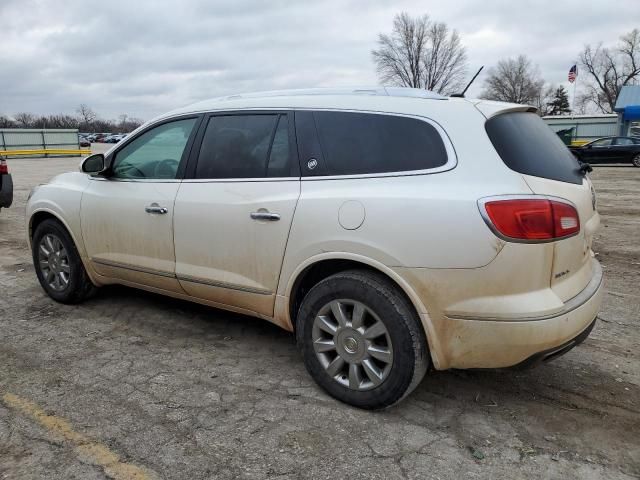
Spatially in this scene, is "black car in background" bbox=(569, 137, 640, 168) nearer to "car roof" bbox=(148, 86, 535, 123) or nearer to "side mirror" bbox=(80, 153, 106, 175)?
"car roof" bbox=(148, 86, 535, 123)

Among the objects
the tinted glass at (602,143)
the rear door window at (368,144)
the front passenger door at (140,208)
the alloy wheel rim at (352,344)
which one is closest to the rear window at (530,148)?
the rear door window at (368,144)

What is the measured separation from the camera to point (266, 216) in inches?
128

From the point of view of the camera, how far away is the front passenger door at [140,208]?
383 cm

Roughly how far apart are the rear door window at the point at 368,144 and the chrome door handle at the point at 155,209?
45.1 inches

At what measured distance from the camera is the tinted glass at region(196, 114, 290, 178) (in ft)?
11.0

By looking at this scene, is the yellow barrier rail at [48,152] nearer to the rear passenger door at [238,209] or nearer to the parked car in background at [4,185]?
the parked car in background at [4,185]

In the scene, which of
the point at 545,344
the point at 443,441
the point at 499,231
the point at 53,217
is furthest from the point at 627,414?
the point at 53,217

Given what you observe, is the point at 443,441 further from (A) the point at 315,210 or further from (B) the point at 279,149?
(B) the point at 279,149

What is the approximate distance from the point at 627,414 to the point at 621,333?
4.28 ft

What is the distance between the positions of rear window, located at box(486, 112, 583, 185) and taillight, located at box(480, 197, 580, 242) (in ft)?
0.72

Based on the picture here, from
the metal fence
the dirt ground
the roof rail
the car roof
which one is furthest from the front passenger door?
the metal fence

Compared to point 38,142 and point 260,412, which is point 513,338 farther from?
point 38,142

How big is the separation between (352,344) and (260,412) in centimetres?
Result: 63

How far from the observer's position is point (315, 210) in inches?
120
